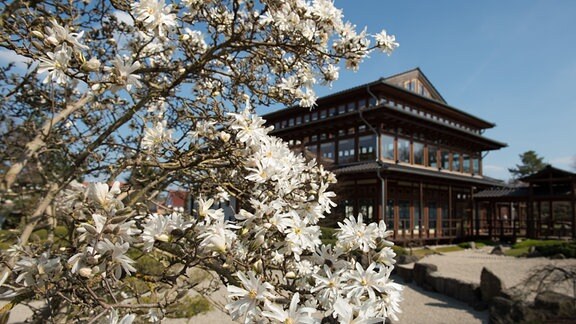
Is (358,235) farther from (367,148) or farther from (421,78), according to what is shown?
(421,78)

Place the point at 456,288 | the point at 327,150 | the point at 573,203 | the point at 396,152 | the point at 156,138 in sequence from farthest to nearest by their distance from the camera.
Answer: the point at 573,203 < the point at 327,150 < the point at 396,152 < the point at 456,288 < the point at 156,138

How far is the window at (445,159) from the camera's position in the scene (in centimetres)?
2392

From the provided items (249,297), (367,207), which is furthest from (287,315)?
(367,207)

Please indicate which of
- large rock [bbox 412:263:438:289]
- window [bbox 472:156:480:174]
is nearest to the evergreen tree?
window [bbox 472:156:480:174]

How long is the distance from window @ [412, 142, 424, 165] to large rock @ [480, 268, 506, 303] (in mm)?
12832

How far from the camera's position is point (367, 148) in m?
19.8

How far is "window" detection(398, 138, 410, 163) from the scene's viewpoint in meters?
Result: 20.6

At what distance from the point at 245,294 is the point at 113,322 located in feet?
1.75

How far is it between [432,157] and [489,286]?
14.9 m

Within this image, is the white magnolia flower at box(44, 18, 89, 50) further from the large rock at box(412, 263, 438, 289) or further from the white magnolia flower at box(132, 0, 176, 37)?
the large rock at box(412, 263, 438, 289)

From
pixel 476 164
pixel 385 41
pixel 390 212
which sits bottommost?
pixel 390 212

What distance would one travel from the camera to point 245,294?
1.51 metres

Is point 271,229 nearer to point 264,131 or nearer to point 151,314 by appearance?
point 264,131

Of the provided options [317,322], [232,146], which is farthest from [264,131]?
[317,322]
